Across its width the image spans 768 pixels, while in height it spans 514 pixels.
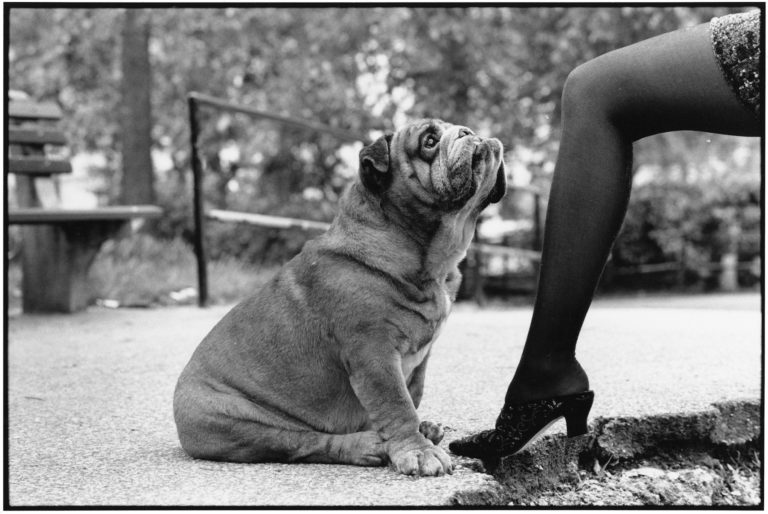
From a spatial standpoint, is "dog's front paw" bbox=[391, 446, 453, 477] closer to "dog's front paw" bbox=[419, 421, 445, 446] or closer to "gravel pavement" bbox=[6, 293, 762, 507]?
"gravel pavement" bbox=[6, 293, 762, 507]

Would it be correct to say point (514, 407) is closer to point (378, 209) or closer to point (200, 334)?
point (378, 209)

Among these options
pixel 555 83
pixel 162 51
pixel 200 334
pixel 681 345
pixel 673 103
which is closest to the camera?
pixel 673 103

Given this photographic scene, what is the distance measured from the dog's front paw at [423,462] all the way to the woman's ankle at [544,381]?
0.80 feet

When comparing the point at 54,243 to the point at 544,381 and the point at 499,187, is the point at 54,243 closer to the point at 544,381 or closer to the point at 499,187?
the point at 499,187

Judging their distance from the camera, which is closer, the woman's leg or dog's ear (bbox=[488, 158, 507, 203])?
the woman's leg

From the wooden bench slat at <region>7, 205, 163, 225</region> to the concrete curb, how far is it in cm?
377

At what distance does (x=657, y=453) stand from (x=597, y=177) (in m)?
1.09

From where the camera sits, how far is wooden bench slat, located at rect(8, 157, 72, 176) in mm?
5898

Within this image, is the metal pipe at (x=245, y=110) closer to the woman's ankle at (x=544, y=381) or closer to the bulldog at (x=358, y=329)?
the bulldog at (x=358, y=329)

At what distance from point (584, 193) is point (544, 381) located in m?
0.49

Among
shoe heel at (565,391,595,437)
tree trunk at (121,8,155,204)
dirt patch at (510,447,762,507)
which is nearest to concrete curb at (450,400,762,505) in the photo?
dirt patch at (510,447,762,507)

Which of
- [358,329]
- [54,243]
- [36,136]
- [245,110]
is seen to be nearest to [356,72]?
[245,110]

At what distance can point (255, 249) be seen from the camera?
9656mm

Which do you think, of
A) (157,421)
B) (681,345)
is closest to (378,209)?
(157,421)
